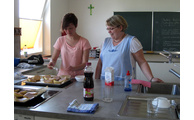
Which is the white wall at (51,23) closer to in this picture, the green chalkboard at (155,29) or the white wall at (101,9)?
the white wall at (101,9)

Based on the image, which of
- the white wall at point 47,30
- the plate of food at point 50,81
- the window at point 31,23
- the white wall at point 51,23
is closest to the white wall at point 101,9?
the white wall at point 51,23

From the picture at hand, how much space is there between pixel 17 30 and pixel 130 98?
2551 millimetres

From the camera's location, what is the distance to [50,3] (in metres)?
4.42

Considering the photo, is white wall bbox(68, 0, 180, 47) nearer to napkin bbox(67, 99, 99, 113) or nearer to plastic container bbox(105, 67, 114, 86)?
plastic container bbox(105, 67, 114, 86)

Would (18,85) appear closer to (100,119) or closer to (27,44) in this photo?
(100,119)

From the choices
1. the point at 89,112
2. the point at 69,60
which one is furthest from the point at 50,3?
the point at 89,112

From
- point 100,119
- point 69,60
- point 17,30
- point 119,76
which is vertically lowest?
point 100,119

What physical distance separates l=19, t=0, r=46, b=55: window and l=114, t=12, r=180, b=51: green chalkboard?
70.3 inches

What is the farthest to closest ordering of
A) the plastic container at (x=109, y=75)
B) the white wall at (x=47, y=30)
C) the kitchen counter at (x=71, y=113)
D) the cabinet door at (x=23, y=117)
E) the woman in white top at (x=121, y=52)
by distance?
the white wall at (x=47, y=30), the woman in white top at (x=121, y=52), the plastic container at (x=109, y=75), the cabinet door at (x=23, y=117), the kitchen counter at (x=71, y=113)

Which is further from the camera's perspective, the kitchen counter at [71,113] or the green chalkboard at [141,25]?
the green chalkboard at [141,25]

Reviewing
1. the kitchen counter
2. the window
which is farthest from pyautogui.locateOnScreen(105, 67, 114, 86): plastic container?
the window

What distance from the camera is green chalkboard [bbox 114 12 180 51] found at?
4.73 metres

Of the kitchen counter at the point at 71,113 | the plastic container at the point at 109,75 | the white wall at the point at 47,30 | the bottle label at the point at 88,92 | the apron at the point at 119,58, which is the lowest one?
the kitchen counter at the point at 71,113

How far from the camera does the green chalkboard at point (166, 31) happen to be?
4.71m
